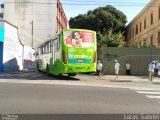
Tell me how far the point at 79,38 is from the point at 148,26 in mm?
28324

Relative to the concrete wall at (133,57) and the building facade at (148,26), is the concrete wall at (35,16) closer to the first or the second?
the building facade at (148,26)

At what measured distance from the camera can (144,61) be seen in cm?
3669

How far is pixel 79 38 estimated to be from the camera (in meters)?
26.8

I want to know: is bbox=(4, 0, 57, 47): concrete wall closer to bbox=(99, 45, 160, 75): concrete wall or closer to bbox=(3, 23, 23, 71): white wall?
bbox=(3, 23, 23, 71): white wall

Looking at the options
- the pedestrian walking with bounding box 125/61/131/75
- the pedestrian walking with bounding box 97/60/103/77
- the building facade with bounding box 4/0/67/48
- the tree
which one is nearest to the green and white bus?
the pedestrian walking with bounding box 97/60/103/77

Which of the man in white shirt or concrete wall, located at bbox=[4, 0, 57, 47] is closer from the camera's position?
the man in white shirt

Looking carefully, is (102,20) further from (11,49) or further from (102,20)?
(11,49)

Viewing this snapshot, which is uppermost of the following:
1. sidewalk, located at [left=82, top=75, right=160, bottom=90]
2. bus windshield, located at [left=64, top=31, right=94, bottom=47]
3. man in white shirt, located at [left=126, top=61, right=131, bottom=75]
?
bus windshield, located at [left=64, top=31, right=94, bottom=47]

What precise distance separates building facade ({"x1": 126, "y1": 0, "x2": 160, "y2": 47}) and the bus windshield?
52.6ft

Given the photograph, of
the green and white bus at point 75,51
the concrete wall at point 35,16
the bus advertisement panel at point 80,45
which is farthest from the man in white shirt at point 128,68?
the concrete wall at point 35,16

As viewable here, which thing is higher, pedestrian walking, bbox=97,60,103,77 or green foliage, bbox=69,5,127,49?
green foliage, bbox=69,5,127,49

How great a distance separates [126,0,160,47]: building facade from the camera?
47.7 meters

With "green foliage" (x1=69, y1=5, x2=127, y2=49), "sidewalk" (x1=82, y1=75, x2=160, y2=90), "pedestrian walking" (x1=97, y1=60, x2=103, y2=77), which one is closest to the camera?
"sidewalk" (x1=82, y1=75, x2=160, y2=90)

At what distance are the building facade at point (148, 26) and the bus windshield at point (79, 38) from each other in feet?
52.6
